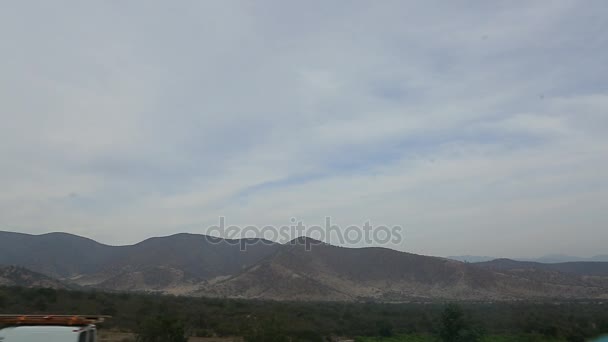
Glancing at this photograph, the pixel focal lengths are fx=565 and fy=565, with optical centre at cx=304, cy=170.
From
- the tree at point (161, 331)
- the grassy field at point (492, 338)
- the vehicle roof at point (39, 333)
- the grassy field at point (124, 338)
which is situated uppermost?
the vehicle roof at point (39, 333)

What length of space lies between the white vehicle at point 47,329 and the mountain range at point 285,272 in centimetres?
6685

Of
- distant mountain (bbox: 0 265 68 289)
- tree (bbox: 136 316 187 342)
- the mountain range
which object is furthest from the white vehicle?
the mountain range

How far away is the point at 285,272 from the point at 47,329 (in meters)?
90.5

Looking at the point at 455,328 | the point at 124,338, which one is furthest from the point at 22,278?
the point at 455,328

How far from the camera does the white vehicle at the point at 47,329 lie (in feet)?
27.2

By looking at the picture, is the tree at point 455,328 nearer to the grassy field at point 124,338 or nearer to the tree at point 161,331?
the grassy field at point 124,338

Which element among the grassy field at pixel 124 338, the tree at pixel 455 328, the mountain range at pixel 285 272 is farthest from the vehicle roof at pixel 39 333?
the mountain range at pixel 285 272

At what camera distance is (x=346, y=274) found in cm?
10656

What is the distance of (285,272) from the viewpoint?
3848 inches

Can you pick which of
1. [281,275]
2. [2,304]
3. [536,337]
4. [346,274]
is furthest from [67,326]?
[346,274]

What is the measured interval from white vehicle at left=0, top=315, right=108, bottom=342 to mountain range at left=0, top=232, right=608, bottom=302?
219 feet

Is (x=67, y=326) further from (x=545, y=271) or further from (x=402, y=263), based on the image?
(x=545, y=271)

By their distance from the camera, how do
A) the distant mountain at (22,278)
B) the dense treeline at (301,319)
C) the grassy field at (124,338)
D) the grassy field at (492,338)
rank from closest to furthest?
the grassy field at (124,338), the dense treeline at (301,319), the grassy field at (492,338), the distant mountain at (22,278)

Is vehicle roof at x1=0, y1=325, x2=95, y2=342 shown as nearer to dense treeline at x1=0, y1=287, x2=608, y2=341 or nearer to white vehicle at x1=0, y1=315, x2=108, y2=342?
white vehicle at x1=0, y1=315, x2=108, y2=342
